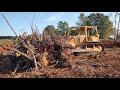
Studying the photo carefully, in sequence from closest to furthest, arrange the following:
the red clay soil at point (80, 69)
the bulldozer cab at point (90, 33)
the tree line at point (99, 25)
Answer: the red clay soil at point (80, 69)
the tree line at point (99, 25)
the bulldozer cab at point (90, 33)

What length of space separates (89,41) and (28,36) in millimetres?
2482

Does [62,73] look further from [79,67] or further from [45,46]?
[45,46]

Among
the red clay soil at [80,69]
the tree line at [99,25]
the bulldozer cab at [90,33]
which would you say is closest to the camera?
the red clay soil at [80,69]

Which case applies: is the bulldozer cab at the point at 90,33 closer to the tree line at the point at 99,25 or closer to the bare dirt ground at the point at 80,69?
the tree line at the point at 99,25

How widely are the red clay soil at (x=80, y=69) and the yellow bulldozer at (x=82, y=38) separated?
0.47 metres

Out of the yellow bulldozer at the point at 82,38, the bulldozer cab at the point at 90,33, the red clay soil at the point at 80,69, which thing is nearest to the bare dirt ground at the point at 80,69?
the red clay soil at the point at 80,69

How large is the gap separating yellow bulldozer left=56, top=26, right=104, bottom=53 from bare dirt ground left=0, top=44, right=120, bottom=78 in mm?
409

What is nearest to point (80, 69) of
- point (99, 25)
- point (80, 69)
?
point (80, 69)

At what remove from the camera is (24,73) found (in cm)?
677

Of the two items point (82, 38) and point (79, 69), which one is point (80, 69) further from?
point (82, 38)

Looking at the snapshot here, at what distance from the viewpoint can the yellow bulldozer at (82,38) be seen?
8447 mm
